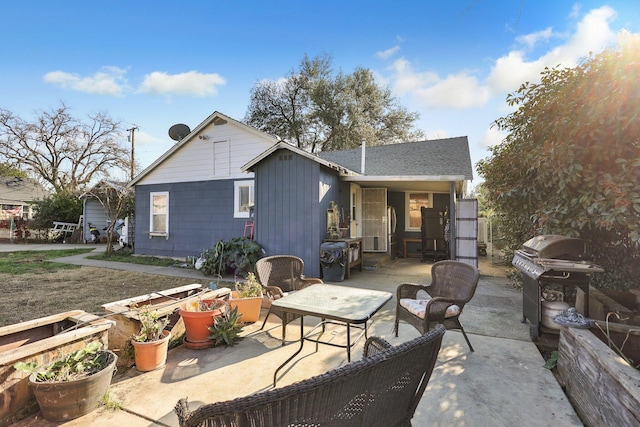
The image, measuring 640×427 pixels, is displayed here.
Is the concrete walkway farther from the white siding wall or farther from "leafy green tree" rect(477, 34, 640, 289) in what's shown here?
the white siding wall

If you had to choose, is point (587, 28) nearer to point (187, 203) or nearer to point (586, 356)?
point (586, 356)

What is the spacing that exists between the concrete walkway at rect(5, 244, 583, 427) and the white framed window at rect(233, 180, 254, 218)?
5.31 m

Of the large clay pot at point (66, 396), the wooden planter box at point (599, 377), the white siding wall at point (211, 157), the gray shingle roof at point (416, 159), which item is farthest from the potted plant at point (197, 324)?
the gray shingle roof at point (416, 159)

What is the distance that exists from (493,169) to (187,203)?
8.71 metres

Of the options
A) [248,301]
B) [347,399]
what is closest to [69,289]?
[248,301]

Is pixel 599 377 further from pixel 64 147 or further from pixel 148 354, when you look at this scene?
pixel 64 147

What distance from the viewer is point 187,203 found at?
9961 millimetres

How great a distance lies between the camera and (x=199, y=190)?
9.74 metres

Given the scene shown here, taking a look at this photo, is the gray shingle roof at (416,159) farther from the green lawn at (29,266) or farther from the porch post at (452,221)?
the green lawn at (29,266)

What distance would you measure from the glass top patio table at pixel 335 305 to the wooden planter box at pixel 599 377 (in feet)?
4.76

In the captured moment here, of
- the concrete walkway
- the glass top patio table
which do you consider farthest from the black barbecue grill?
the glass top patio table

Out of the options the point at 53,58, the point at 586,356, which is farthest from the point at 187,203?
the point at 586,356

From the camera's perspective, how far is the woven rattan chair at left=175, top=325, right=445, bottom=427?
34.8 inches

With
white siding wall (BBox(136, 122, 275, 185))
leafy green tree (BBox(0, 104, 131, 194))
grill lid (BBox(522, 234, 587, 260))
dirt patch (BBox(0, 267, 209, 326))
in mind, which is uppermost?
leafy green tree (BBox(0, 104, 131, 194))
